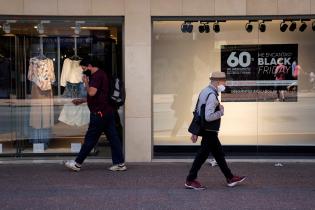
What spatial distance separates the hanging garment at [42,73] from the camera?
→ 38.8ft

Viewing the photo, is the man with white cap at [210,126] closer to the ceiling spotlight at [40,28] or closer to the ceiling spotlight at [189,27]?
the ceiling spotlight at [189,27]

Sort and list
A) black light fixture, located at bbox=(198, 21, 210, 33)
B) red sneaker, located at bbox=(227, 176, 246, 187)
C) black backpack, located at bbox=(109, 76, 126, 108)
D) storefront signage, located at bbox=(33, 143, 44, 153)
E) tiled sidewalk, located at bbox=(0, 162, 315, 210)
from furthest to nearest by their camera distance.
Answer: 1. black light fixture, located at bbox=(198, 21, 210, 33)
2. storefront signage, located at bbox=(33, 143, 44, 153)
3. black backpack, located at bbox=(109, 76, 126, 108)
4. red sneaker, located at bbox=(227, 176, 246, 187)
5. tiled sidewalk, located at bbox=(0, 162, 315, 210)

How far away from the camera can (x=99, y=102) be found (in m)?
10.2

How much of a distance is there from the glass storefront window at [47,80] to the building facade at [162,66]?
0.06ft

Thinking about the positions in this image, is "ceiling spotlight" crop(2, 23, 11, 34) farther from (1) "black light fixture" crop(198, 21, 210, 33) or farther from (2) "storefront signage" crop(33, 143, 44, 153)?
(1) "black light fixture" crop(198, 21, 210, 33)

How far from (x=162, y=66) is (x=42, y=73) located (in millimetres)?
2519

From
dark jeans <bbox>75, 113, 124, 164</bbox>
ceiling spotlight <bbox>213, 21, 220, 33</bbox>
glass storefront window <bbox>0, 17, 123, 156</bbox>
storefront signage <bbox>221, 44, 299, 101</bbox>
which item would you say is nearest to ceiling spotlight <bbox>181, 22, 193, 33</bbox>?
ceiling spotlight <bbox>213, 21, 220, 33</bbox>

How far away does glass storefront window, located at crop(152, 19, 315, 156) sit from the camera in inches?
505

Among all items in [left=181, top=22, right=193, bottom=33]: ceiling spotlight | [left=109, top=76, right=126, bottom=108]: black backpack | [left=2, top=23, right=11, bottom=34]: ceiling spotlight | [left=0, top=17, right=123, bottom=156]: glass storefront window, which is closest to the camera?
[left=109, top=76, right=126, bottom=108]: black backpack

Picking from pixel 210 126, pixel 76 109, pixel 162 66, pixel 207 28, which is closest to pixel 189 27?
pixel 207 28

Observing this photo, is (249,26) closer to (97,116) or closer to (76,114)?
(76,114)

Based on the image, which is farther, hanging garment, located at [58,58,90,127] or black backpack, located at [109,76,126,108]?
hanging garment, located at [58,58,90,127]

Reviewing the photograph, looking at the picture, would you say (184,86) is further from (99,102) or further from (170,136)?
(99,102)

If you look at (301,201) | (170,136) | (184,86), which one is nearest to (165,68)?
(184,86)
